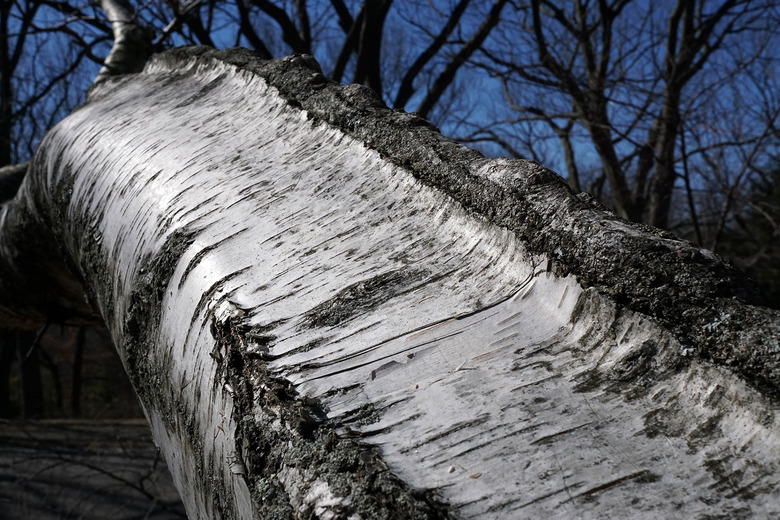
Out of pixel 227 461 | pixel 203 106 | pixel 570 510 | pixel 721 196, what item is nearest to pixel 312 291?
pixel 227 461

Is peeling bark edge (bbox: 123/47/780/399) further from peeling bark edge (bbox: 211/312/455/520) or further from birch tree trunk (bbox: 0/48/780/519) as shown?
peeling bark edge (bbox: 211/312/455/520)

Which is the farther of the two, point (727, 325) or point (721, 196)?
point (721, 196)

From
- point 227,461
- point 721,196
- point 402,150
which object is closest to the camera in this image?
point 227,461

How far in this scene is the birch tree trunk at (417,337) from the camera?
1.29 ft

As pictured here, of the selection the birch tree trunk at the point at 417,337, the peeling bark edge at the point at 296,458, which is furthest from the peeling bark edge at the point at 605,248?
the peeling bark edge at the point at 296,458

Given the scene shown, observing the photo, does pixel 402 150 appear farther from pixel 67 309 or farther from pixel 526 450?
pixel 67 309

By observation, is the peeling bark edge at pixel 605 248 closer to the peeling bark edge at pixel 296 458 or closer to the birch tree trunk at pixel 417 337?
the birch tree trunk at pixel 417 337

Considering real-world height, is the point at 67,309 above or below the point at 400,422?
below

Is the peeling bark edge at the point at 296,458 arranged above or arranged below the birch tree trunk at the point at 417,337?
below

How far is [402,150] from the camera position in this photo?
0.76m

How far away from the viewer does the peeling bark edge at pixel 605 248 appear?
0.44 m

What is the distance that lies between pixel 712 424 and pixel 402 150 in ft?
1.56

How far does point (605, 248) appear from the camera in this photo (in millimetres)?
522

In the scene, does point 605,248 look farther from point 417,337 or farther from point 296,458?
point 296,458
